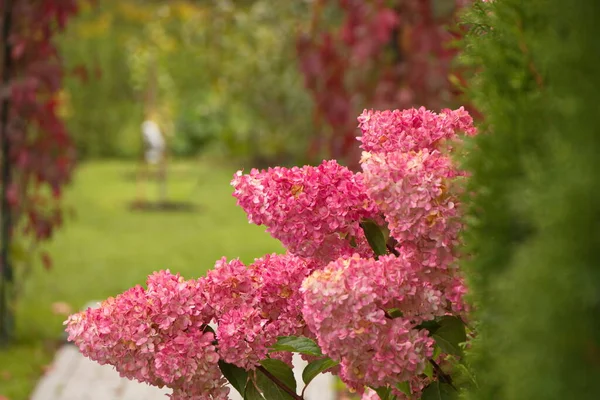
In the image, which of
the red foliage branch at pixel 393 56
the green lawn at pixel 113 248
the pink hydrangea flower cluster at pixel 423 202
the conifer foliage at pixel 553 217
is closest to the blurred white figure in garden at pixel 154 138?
the green lawn at pixel 113 248

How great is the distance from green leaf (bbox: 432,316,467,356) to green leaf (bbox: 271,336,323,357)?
203 millimetres

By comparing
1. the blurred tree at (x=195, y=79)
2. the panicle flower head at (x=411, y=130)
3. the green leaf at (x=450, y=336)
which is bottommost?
the green leaf at (x=450, y=336)

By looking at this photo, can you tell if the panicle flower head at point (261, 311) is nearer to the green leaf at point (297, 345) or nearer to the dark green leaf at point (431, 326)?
the green leaf at point (297, 345)

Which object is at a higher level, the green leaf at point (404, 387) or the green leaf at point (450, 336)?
the green leaf at point (450, 336)

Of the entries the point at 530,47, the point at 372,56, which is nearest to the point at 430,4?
the point at 372,56

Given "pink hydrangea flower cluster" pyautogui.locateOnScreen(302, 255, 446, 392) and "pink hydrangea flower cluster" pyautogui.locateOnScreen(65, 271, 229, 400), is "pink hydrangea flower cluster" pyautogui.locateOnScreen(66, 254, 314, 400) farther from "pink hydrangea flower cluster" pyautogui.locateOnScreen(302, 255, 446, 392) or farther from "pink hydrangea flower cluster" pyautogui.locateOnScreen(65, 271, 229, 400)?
"pink hydrangea flower cluster" pyautogui.locateOnScreen(302, 255, 446, 392)

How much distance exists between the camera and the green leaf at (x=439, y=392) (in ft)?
5.03

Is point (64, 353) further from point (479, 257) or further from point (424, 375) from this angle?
point (479, 257)

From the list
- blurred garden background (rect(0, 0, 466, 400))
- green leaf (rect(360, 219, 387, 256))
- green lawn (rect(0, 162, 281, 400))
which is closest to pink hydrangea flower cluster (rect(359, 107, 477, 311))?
green leaf (rect(360, 219, 387, 256))

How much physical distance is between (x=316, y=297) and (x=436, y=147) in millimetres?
385

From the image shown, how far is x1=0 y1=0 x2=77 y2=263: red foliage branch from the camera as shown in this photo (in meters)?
4.97

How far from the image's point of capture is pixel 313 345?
5.07ft

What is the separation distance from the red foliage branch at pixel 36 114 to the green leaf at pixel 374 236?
12.4ft

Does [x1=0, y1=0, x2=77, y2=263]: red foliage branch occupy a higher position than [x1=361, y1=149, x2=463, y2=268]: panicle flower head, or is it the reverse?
[x1=0, y1=0, x2=77, y2=263]: red foliage branch
